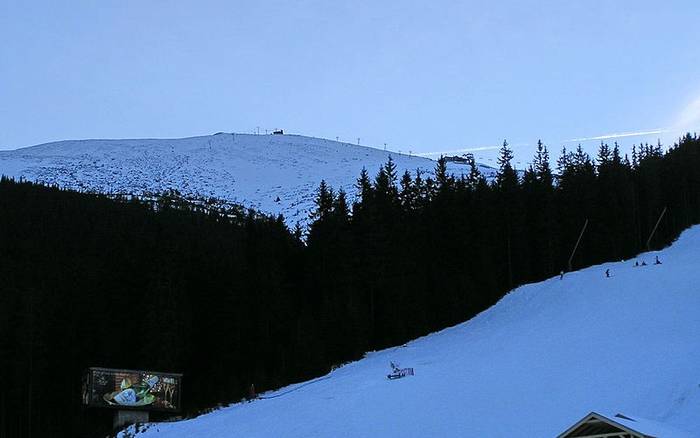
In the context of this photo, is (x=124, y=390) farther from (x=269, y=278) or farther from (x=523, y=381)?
(x=523, y=381)

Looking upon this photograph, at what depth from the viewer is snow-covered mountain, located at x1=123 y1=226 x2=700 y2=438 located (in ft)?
83.8

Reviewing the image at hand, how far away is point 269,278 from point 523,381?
68.6 feet

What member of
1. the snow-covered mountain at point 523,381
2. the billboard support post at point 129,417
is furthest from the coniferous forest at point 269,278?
the snow-covered mountain at point 523,381

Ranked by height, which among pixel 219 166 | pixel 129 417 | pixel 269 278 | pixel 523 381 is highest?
pixel 219 166

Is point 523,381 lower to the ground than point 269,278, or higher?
lower

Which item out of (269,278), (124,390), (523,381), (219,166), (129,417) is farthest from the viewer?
(219,166)

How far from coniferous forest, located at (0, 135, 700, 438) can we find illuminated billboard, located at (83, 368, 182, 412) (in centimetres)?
220

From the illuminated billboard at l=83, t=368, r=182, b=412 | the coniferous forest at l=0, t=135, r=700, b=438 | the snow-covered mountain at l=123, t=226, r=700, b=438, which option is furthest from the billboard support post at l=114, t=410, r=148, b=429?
the snow-covered mountain at l=123, t=226, r=700, b=438

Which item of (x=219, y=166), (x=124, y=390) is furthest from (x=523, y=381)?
(x=219, y=166)

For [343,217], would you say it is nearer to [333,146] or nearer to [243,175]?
[243,175]

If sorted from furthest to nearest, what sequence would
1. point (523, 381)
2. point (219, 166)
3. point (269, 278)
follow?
point (219, 166), point (269, 278), point (523, 381)

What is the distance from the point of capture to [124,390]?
33438 mm

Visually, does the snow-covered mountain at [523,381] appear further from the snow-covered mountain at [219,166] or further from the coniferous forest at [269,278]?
the snow-covered mountain at [219,166]

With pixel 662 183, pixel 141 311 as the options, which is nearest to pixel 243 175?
pixel 662 183
